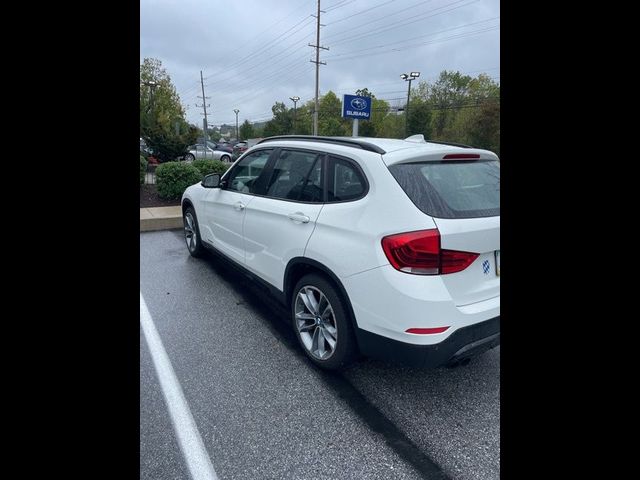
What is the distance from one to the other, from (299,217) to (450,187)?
112 cm

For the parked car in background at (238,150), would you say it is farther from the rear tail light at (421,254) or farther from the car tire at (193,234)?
the rear tail light at (421,254)

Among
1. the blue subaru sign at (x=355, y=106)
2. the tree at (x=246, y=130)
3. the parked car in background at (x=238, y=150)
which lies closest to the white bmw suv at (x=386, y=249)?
the blue subaru sign at (x=355, y=106)

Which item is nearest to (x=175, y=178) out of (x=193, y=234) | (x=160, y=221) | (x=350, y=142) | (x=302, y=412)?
(x=160, y=221)

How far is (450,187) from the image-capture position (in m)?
2.63

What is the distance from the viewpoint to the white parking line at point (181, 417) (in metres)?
2.13

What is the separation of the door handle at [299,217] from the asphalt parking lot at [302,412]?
1086mm

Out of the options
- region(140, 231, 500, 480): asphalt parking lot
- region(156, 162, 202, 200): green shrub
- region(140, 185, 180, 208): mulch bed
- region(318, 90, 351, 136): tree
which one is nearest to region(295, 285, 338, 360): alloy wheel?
region(140, 231, 500, 480): asphalt parking lot

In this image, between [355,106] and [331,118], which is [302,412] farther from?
[331,118]

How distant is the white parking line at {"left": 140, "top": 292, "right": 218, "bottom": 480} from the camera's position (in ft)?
6.98

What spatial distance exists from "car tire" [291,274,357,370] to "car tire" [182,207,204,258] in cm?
267
